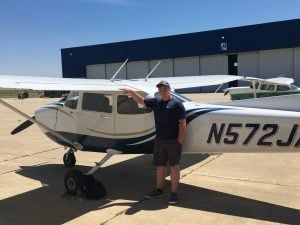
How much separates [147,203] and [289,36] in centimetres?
4951

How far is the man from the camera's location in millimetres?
6746

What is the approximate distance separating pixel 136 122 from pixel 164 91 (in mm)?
1083

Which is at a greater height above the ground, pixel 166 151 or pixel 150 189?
pixel 166 151

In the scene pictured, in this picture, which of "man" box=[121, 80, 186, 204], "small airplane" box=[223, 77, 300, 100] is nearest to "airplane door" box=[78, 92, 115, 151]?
"man" box=[121, 80, 186, 204]

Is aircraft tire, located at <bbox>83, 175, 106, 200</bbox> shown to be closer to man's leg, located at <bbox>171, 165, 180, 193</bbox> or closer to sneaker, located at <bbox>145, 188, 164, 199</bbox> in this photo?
sneaker, located at <bbox>145, 188, 164, 199</bbox>

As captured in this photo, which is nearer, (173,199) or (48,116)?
(173,199)

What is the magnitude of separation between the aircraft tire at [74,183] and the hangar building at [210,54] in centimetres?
4882

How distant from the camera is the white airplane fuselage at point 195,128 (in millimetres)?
6254

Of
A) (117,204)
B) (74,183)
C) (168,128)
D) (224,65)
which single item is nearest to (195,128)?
(168,128)

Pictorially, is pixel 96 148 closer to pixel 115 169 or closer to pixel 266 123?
pixel 115 169

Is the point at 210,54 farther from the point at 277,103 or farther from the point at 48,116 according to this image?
the point at 277,103

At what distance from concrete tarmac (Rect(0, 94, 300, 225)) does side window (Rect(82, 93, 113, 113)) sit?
1471mm

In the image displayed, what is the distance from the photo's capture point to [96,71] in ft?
232

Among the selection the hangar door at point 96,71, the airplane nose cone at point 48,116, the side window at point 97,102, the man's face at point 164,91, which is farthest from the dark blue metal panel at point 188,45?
the man's face at point 164,91
